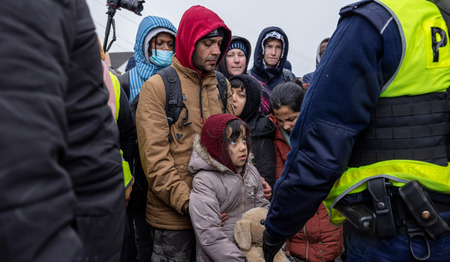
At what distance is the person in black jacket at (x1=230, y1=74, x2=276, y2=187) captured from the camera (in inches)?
122

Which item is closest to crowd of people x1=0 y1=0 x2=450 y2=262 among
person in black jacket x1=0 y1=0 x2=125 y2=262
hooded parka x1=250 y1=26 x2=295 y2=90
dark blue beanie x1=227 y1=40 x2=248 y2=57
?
person in black jacket x1=0 y1=0 x2=125 y2=262

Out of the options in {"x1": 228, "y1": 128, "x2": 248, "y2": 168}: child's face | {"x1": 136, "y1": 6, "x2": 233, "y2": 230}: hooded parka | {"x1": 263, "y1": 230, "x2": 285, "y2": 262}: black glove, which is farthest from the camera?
{"x1": 228, "y1": 128, "x2": 248, "y2": 168}: child's face

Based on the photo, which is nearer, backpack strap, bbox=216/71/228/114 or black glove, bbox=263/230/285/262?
black glove, bbox=263/230/285/262

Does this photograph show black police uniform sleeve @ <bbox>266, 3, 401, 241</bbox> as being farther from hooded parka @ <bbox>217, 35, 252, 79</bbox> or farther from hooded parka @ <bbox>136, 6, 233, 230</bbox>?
hooded parka @ <bbox>217, 35, 252, 79</bbox>

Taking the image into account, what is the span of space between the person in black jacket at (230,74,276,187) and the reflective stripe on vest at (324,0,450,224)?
5.35 ft

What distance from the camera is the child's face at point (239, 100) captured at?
346 cm

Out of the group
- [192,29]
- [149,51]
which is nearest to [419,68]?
[192,29]

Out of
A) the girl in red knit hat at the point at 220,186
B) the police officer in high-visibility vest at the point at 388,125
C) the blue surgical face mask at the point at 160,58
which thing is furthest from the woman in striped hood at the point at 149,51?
the police officer in high-visibility vest at the point at 388,125

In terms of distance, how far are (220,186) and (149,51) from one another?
1.74 metres

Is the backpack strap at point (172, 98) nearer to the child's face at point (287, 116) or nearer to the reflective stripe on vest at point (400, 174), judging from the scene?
the child's face at point (287, 116)

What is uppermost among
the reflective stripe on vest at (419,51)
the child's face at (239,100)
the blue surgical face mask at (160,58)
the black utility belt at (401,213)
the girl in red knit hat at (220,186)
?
the reflective stripe on vest at (419,51)

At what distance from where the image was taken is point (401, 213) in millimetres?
1434

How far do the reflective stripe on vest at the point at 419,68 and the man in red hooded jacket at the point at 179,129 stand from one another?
1374mm

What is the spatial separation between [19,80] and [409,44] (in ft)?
4.31
